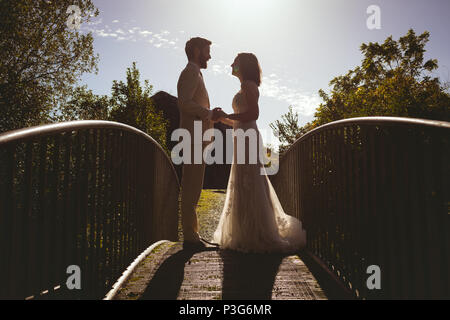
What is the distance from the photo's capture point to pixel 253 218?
3461 mm

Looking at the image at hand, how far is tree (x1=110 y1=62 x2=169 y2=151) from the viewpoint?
22852 millimetres

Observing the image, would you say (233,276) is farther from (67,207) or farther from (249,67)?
(249,67)

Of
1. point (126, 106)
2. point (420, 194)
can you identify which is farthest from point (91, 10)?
point (420, 194)

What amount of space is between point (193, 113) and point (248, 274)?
77.4 inches

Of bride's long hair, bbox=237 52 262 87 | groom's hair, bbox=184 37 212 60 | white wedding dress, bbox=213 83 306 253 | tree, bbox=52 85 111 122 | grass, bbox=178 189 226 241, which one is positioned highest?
tree, bbox=52 85 111 122

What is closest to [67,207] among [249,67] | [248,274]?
[248,274]

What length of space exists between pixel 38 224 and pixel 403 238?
191cm

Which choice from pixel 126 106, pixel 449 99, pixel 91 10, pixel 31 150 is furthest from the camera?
pixel 126 106

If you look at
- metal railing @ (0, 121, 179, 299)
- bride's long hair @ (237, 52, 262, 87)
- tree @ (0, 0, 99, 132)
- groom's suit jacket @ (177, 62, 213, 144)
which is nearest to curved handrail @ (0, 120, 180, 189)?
metal railing @ (0, 121, 179, 299)

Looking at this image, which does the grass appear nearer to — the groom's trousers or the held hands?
the groom's trousers

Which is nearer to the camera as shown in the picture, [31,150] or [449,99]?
[31,150]
